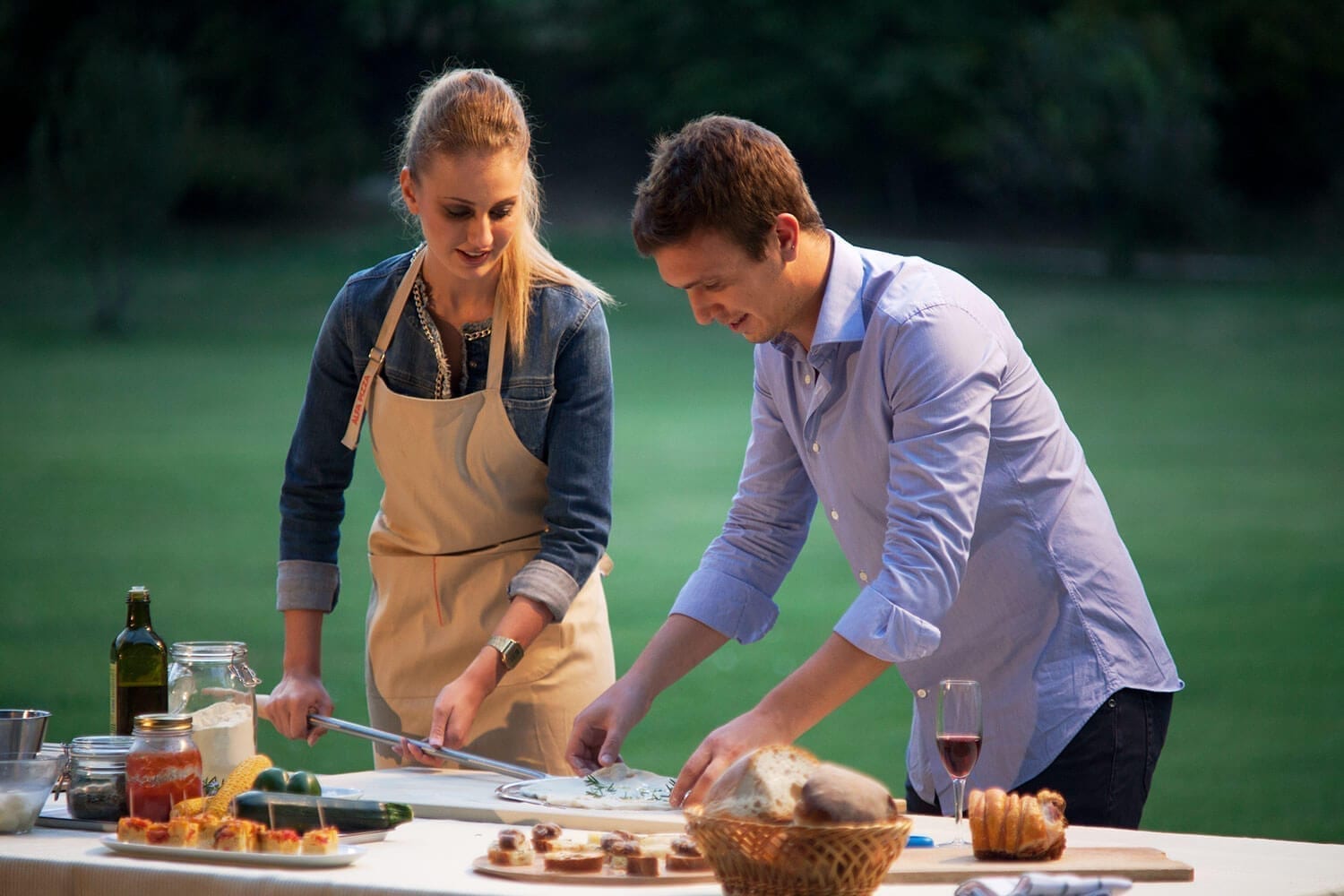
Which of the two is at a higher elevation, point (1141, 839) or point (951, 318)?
point (951, 318)

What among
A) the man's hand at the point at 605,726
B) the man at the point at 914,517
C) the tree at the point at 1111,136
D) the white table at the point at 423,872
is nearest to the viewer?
the white table at the point at 423,872

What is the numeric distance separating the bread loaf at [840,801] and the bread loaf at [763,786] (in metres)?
0.02

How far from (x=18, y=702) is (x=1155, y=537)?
7.44 metres

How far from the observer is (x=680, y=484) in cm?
1345

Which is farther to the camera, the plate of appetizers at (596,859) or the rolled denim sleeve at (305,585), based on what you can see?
the rolled denim sleeve at (305,585)

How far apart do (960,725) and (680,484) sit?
452 inches

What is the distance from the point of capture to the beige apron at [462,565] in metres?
2.65

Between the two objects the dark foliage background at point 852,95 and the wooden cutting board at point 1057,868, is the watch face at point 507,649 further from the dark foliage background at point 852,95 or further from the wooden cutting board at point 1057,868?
the dark foliage background at point 852,95

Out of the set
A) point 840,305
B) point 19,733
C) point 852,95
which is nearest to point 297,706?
point 19,733

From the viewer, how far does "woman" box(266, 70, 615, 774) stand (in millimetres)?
2596

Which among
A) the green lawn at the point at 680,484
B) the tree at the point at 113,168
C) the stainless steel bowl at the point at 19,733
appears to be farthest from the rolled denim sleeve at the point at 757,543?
the tree at the point at 113,168

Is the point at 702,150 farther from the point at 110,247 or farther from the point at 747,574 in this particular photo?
the point at 110,247

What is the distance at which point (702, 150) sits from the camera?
208cm

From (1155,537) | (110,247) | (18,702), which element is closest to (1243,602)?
(1155,537)
